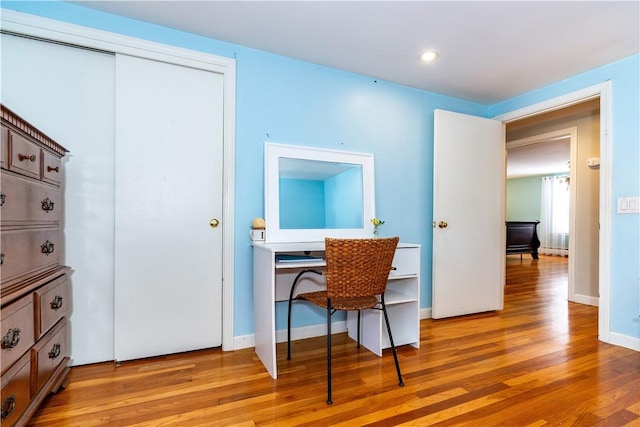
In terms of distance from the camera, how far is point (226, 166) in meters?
2.29

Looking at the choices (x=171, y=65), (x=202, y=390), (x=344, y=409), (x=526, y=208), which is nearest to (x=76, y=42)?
(x=171, y=65)

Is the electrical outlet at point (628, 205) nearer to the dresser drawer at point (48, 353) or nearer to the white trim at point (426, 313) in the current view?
the white trim at point (426, 313)

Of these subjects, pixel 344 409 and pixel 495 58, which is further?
pixel 495 58

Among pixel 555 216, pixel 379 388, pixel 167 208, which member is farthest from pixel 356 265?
pixel 555 216

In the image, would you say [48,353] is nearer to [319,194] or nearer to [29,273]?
[29,273]

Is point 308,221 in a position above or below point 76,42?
below

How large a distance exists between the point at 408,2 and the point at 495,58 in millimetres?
1078

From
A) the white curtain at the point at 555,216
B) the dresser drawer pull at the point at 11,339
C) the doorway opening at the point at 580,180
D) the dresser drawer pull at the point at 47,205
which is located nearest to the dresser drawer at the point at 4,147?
the dresser drawer pull at the point at 47,205

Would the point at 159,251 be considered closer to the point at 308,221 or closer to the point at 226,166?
the point at 226,166

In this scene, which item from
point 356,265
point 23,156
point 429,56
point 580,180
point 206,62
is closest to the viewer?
point 23,156

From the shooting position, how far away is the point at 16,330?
123 centimetres

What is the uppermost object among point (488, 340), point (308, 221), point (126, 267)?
point (308, 221)

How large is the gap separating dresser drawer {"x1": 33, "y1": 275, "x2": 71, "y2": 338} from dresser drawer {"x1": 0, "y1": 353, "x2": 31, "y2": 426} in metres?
0.16

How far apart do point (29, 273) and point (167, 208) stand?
2.83 feet
